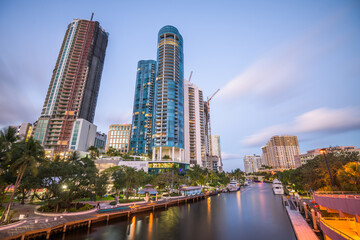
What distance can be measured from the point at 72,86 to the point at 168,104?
73.3 meters

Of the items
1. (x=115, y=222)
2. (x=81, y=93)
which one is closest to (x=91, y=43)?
(x=81, y=93)

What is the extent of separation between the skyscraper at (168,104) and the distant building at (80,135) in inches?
1867

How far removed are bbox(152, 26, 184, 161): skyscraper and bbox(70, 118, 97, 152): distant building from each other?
156ft

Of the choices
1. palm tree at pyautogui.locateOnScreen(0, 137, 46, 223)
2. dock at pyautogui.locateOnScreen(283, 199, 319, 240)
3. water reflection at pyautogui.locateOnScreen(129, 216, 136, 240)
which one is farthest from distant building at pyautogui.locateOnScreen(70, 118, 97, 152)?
dock at pyautogui.locateOnScreen(283, 199, 319, 240)

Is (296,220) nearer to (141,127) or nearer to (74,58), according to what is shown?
(141,127)

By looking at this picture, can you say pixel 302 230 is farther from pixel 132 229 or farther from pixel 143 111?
pixel 143 111

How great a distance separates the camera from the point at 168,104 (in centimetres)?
11569

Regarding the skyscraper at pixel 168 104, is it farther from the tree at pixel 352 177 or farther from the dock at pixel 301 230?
the tree at pixel 352 177

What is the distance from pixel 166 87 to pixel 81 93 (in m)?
64.9

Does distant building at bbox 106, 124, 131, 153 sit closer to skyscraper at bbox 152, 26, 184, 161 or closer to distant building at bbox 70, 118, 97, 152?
distant building at bbox 70, 118, 97, 152

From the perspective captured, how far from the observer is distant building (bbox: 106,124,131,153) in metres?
180

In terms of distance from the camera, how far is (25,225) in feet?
71.0

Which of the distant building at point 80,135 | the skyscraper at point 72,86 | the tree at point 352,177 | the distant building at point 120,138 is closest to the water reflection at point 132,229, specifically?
the tree at point 352,177

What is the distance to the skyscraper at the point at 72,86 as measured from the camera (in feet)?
357
